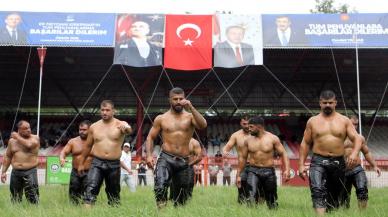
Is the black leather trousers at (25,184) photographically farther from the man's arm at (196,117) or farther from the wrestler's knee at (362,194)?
the wrestler's knee at (362,194)

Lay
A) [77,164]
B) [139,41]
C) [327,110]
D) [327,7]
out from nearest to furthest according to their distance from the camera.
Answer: [327,110] < [77,164] < [139,41] < [327,7]

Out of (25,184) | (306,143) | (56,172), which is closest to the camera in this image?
(306,143)

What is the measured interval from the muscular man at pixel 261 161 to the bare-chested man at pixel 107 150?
1.98 metres

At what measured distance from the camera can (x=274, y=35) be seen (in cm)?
1964

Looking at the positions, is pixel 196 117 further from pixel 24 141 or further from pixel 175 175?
pixel 24 141

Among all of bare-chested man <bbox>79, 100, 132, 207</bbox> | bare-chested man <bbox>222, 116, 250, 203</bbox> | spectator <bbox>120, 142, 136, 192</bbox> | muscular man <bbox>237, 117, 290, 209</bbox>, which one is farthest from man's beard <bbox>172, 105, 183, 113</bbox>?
spectator <bbox>120, 142, 136, 192</bbox>

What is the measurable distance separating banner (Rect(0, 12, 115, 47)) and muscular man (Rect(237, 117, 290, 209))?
12432 millimetres

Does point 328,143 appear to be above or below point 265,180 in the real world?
above

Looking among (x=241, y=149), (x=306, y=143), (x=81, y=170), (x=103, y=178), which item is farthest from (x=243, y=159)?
(x=81, y=170)

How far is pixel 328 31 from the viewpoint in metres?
19.5

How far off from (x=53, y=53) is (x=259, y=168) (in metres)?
19.0

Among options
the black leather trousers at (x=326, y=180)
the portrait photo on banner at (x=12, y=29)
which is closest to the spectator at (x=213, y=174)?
the portrait photo on banner at (x=12, y=29)

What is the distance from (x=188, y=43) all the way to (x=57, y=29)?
518cm

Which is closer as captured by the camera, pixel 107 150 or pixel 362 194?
pixel 107 150
